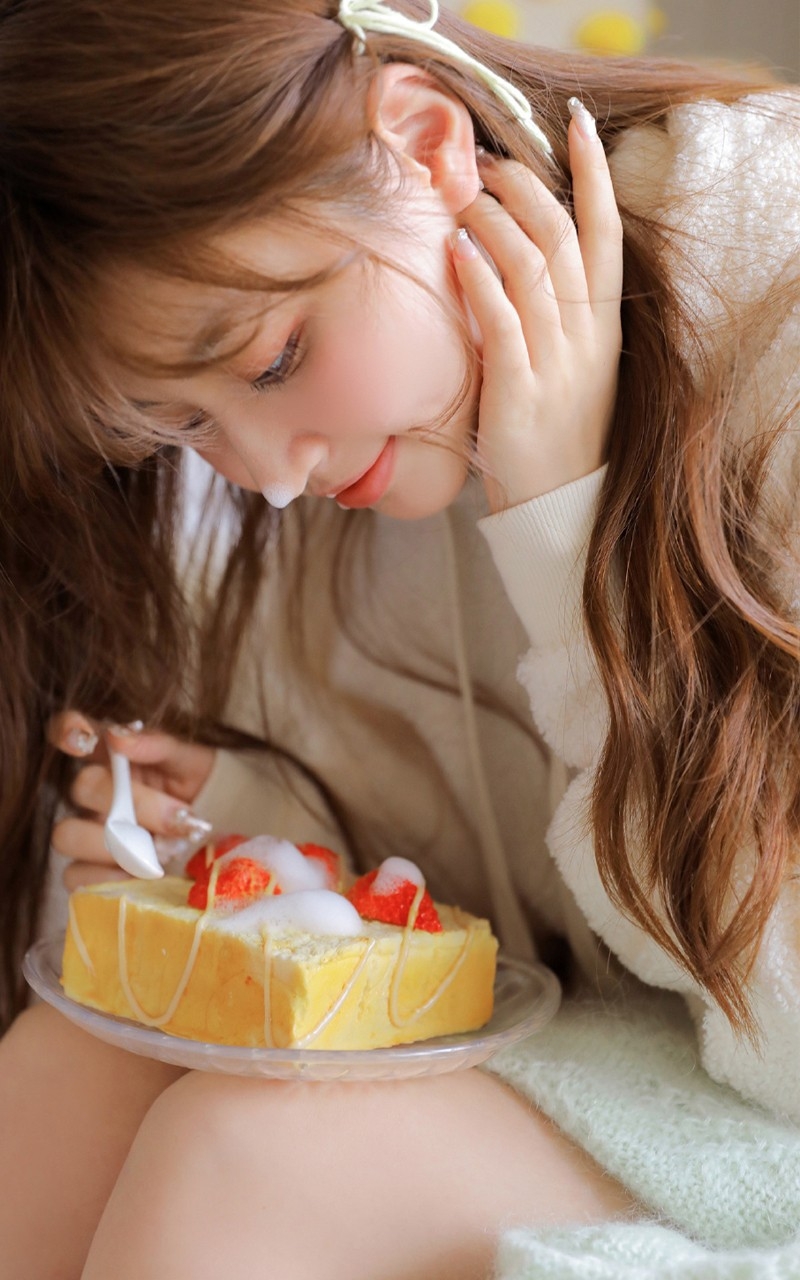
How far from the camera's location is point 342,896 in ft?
2.60

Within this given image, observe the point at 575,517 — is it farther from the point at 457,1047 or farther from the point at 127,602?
the point at 127,602

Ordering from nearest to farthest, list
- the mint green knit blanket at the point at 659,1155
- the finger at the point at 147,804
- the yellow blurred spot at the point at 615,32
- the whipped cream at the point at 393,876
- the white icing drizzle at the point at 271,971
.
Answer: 1. the mint green knit blanket at the point at 659,1155
2. the white icing drizzle at the point at 271,971
3. the whipped cream at the point at 393,876
4. the finger at the point at 147,804
5. the yellow blurred spot at the point at 615,32

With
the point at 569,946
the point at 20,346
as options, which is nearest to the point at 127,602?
the point at 20,346

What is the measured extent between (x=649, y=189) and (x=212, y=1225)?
0.67 meters

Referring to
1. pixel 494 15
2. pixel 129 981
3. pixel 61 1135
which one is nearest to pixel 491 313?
pixel 129 981

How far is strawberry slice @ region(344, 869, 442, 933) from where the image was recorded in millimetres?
776

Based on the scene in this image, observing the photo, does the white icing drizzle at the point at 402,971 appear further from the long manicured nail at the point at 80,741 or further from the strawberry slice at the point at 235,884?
the long manicured nail at the point at 80,741

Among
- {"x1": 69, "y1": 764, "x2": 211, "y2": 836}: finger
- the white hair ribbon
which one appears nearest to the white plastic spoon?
{"x1": 69, "y1": 764, "x2": 211, "y2": 836}: finger

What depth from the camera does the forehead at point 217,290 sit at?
2.16ft

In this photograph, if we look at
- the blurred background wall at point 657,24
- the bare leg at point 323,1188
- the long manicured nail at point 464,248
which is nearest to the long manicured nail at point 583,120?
the long manicured nail at point 464,248

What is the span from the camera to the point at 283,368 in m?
0.72

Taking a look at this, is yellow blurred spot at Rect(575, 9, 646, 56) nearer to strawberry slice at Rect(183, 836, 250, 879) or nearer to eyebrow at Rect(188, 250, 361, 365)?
eyebrow at Rect(188, 250, 361, 365)

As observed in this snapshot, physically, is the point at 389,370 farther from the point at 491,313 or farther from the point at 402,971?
the point at 402,971

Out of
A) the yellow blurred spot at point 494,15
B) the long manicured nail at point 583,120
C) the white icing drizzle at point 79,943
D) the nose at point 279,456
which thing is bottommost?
the white icing drizzle at point 79,943
